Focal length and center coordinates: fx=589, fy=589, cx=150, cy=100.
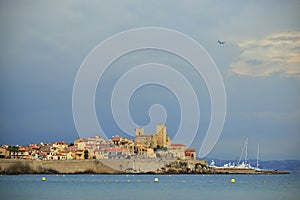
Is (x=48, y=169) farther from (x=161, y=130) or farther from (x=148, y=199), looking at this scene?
(x=148, y=199)

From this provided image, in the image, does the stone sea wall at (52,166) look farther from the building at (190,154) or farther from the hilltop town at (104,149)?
the building at (190,154)

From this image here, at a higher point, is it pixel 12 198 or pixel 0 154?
pixel 0 154

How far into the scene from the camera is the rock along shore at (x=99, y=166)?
31031 mm

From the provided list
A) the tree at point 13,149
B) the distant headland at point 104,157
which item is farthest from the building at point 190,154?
the tree at point 13,149

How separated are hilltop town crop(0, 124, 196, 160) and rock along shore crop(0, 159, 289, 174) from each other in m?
0.43

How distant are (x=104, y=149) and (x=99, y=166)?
1.07 metres

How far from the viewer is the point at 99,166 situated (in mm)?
32969

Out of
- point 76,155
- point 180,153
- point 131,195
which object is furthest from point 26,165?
point 131,195

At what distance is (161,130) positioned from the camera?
1403 inches

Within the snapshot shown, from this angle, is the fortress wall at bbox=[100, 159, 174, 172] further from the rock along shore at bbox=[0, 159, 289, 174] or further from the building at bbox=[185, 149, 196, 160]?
the building at bbox=[185, 149, 196, 160]

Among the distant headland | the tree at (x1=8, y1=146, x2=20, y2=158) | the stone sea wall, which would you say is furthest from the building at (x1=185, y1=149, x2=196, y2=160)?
the tree at (x1=8, y1=146, x2=20, y2=158)

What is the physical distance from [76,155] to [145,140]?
5.02 meters

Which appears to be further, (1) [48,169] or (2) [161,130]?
(2) [161,130]

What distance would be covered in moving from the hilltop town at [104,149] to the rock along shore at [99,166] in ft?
1.42
